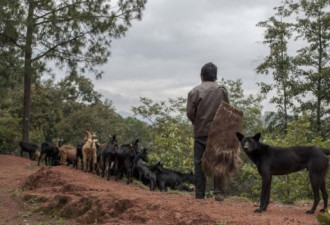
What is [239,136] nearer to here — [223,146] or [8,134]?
[223,146]

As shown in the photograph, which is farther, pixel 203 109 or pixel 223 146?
pixel 203 109

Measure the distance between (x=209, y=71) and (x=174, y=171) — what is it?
5.34 metres

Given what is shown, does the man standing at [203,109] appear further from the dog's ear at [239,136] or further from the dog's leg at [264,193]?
the dog's leg at [264,193]

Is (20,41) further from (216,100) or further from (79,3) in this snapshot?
(216,100)

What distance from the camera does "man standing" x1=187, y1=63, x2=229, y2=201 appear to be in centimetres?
769

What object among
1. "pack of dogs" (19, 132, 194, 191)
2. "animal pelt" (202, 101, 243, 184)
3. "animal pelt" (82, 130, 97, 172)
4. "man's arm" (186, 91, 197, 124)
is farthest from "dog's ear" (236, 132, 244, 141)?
"animal pelt" (82, 130, 97, 172)

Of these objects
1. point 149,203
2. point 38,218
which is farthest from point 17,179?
point 149,203

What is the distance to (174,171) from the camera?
1253 centimetres

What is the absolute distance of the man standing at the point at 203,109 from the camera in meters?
7.69

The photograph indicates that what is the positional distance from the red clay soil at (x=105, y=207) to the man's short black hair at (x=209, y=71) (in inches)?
86.7

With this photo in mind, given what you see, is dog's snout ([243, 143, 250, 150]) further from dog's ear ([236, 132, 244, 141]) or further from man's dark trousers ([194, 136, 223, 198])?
man's dark trousers ([194, 136, 223, 198])

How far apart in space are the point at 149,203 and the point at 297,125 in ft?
25.3

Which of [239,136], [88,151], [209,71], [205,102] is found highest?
[209,71]

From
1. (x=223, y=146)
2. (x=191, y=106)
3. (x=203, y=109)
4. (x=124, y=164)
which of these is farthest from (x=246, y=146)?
(x=124, y=164)
